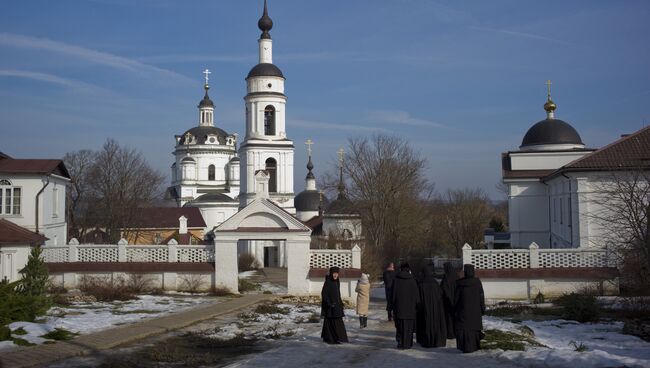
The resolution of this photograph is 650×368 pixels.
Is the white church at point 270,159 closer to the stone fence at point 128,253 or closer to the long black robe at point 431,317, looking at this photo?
the stone fence at point 128,253

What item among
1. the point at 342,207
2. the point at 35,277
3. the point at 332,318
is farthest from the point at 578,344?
the point at 342,207

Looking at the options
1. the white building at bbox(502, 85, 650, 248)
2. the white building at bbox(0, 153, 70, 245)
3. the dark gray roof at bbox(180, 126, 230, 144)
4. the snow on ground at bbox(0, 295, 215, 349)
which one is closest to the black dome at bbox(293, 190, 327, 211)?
the dark gray roof at bbox(180, 126, 230, 144)

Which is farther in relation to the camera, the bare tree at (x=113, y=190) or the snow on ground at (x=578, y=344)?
the bare tree at (x=113, y=190)

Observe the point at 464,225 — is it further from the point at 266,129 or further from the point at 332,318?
the point at 332,318

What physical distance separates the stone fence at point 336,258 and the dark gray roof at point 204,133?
163ft

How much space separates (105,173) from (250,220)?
2917cm

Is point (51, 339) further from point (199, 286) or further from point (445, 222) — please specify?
point (445, 222)

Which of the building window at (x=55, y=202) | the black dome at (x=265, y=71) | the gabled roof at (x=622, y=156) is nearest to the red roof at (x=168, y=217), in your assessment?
the black dome at (x=265, y=71)

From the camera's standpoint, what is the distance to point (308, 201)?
A: 55094 mm

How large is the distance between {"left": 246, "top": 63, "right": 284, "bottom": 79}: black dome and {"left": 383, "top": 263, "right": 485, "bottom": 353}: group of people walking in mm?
32603

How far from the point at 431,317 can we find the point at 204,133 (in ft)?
203

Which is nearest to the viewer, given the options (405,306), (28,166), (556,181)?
(405,306)

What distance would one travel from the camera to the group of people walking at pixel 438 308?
34.2 feet

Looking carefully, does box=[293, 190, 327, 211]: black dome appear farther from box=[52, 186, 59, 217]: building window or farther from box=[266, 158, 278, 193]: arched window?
box=[52, 186, 59, 217]: building window
